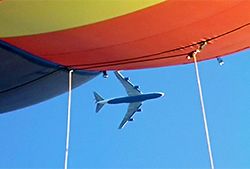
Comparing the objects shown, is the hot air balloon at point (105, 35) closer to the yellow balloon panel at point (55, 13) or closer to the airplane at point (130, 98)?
the yellow balloon panel at point (55, 13)

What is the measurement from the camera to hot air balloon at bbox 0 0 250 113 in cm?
127

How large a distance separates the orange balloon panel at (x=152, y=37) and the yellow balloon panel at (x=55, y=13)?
0.03 metres

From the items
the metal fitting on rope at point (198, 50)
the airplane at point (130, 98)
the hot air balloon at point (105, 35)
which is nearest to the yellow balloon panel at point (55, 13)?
the hot air balloon at point (105, 35)

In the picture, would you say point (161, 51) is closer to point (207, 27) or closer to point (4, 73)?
point (207, 27)

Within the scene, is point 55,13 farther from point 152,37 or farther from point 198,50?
point 198,50

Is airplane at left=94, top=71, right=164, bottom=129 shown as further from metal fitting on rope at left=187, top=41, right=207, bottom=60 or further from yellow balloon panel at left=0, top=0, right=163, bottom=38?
yellow balloon panel at left=0, top=0, right=163, bottom=38

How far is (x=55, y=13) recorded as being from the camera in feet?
4.29

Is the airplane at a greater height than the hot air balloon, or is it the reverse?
the airplane

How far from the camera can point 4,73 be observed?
1587mm

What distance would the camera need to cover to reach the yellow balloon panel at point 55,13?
1249mm

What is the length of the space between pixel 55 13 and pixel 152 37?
0.40m

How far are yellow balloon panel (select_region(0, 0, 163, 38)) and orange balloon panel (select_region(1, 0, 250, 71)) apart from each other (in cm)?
3

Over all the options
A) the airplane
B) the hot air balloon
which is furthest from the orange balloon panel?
the airplane

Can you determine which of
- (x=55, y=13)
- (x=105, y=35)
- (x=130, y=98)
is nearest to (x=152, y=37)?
(x=105, y=35)
